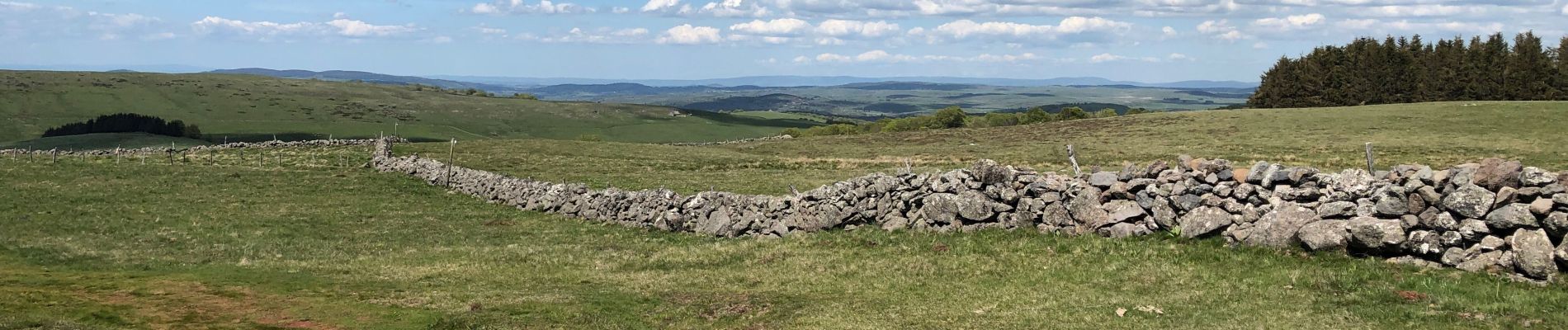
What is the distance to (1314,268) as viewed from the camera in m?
15.6

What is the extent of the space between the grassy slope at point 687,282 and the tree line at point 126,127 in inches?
4392

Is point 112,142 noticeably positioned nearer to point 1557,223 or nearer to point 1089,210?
point 1089,210

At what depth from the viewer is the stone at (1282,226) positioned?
17047 millimetres

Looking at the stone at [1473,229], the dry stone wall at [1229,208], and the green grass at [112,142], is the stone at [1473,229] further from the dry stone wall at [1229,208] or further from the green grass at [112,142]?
the green grass at [112,142]

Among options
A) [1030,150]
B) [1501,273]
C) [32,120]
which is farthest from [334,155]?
[32,120]

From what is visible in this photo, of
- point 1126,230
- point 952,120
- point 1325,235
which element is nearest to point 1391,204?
point 1325,235

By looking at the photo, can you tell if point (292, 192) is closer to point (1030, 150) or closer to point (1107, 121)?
point (1030, 150)

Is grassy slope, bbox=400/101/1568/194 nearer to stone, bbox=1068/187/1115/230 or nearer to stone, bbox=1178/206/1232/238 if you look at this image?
stone, bbox=1068/187/1115/230

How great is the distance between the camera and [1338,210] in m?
16.8

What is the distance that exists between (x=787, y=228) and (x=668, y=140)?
148 m

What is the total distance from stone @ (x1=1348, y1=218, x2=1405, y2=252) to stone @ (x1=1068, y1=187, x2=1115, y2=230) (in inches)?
175

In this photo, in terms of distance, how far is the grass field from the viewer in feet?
45.7

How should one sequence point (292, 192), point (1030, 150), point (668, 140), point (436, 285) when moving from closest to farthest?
point (436, 285) → point (292, 192) → point (1030, 150) → point (668, 140)

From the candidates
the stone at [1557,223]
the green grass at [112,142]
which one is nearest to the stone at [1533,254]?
the stone at [1557,223]
